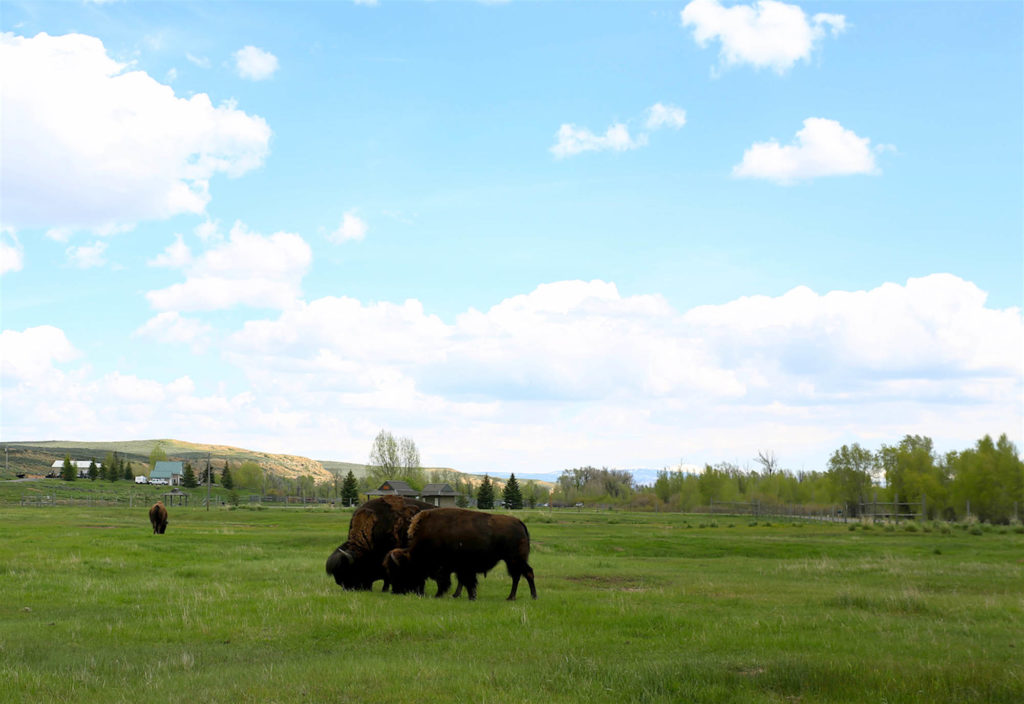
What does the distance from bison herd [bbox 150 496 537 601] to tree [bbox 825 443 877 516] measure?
10817 cm

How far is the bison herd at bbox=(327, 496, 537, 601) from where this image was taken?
1648 cm

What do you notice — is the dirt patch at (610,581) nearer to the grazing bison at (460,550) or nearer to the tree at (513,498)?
the grazing bison at (460,550)

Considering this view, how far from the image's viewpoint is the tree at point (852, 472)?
114000mm

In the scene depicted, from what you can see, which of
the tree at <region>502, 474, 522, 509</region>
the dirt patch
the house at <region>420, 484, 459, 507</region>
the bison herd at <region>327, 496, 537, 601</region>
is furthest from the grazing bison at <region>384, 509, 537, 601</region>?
the tree at <region>502, 474, 522, 509</region>

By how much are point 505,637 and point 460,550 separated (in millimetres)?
4669

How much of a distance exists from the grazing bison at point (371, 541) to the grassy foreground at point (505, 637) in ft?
2.68

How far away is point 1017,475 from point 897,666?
86029 mm

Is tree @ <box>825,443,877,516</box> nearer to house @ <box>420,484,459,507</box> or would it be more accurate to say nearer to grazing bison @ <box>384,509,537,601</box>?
house @ <box>420,484,459,507</box>

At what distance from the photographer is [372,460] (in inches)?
5935

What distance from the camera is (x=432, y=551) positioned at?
55.3 ft

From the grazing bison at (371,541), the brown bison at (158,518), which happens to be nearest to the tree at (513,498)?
the brown bison at (158,518)

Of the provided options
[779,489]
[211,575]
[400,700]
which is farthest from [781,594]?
[779,489]

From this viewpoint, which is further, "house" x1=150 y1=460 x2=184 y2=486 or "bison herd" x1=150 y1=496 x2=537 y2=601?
"house" x1=150 y1=460 x2=184 y2=486

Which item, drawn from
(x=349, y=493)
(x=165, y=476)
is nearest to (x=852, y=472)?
(x=349, y=493)
